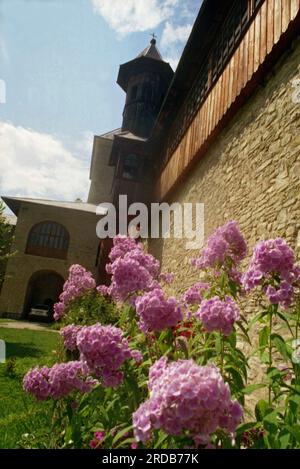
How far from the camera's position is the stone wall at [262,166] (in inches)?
142

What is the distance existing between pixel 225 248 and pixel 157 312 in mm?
952

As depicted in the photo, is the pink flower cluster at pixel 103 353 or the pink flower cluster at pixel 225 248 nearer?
the pink flower cluster at pixel 103 353

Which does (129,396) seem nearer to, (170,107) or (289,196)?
(289,196)

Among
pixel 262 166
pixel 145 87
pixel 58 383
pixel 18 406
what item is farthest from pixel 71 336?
pixel 145 87

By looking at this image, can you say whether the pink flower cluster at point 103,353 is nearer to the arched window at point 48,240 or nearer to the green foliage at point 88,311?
the green foliage at point 88,311

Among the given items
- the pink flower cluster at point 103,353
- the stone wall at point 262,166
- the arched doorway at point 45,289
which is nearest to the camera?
the pink flower cluster at point 103,353

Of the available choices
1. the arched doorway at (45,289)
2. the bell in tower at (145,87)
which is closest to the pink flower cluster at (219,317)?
the bell in tower at (145,87)

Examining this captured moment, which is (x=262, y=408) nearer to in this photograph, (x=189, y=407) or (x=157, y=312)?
(x=157, y=312)

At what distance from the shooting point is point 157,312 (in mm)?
1811

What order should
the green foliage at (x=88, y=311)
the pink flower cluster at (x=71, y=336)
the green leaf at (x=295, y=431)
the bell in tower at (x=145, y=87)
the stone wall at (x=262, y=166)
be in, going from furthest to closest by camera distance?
the bell in tower at (x=145, y=87) → the green foliage at (x=88, y=311) → the stone wall at (x=262, y=166) → the pink flower cluster at (x=71, y=336) → the green leaf at (x=295, y=431)

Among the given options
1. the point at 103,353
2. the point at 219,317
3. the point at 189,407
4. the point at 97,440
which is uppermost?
the point at 219,317

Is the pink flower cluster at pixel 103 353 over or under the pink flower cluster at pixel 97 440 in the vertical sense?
over

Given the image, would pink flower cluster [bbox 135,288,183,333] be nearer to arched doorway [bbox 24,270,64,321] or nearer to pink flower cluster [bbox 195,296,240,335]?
pink flower cluster [bbox 195,296,240,335]

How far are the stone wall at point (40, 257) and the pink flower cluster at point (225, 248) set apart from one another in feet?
66.9
